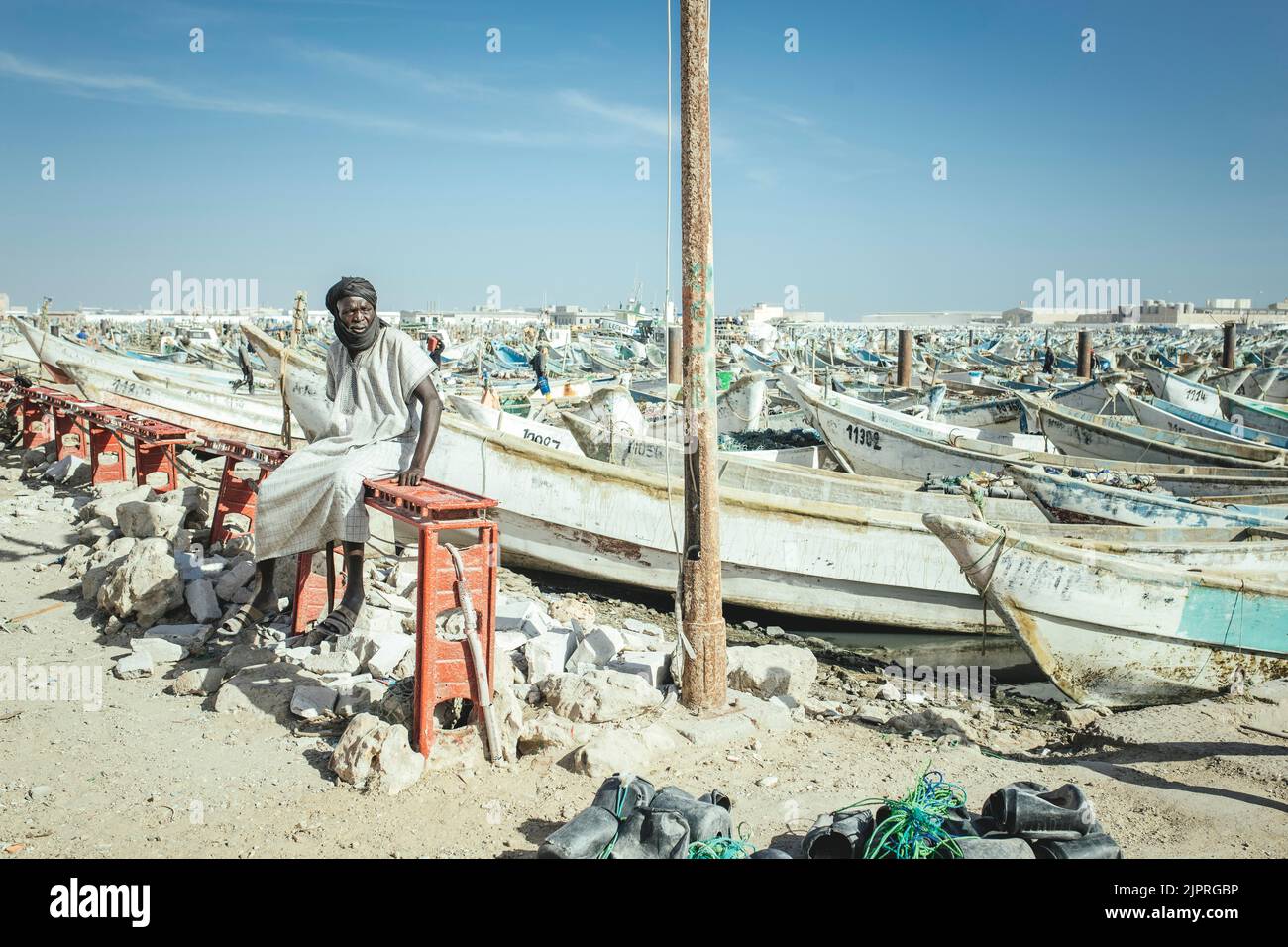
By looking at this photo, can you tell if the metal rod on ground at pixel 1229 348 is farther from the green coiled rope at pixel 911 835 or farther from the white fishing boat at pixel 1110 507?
the green coiled rope at pixel 911 835

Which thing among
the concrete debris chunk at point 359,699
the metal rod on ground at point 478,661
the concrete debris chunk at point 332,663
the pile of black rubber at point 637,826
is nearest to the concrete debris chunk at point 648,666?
the metal rod on ground at point 478,661

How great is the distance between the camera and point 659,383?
79.9 feet

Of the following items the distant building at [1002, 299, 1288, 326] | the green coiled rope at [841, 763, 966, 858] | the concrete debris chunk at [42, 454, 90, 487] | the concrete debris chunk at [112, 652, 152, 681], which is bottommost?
the green coiled rope at [841, 763, 966, 858]

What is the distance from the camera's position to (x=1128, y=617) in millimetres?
6098

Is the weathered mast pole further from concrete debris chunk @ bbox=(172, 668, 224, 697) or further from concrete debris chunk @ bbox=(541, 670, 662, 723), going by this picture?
concrete debris chunk @ bbox=(172, 668, 224, 697)

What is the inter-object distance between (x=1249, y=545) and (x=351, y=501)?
6.90 metres

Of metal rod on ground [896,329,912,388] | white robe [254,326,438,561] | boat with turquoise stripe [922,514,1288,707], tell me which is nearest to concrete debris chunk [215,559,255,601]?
white robe [254,326,438,561]

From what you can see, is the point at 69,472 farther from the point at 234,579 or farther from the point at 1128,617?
the point at 1128,617

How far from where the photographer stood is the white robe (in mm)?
4766

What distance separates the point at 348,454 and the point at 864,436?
33.0 feet

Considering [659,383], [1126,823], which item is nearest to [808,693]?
[1126,823]

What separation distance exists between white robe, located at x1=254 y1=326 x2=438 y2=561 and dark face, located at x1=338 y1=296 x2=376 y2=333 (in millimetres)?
128

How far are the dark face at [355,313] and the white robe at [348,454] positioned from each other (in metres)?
0.13
